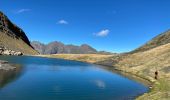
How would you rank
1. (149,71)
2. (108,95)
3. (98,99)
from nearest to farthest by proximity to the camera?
(98,99), (108,95), (149,71)

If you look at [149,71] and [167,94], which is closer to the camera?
[167,94]

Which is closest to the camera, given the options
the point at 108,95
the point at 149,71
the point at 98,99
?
the point at 98,99

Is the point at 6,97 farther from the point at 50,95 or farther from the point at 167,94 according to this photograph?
the point at 167,94

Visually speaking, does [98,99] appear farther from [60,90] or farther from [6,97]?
[6,97]

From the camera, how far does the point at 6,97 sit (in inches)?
2021

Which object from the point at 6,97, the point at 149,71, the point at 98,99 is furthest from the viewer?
the point at 149,71

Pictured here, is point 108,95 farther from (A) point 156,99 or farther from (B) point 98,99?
(A) point 156,99

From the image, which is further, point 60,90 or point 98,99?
point 60,90

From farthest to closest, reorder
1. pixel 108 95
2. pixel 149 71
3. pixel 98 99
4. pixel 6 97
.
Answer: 1. pixel 149 71
2. pixel 108 95
3. pixel 98 99
4. pixel 6 97

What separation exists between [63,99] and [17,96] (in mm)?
8479

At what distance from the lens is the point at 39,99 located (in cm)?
5203

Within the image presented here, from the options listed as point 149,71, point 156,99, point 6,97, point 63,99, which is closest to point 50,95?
point 63,99

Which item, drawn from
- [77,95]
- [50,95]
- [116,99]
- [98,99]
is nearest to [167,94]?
[116,99]

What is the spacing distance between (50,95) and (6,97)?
9.19 m
